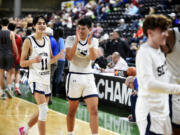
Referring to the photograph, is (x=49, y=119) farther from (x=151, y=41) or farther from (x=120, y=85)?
(x=151, y=41)

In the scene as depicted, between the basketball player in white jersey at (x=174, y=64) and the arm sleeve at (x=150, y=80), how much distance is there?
0.36 meters

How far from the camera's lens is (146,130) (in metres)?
3.07

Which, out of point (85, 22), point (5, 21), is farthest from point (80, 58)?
point (5, 21)

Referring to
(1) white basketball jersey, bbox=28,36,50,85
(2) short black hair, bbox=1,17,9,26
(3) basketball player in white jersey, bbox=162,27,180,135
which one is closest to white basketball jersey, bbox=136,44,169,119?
(3) basketball player in white jersey, bbox=162,27,180,135

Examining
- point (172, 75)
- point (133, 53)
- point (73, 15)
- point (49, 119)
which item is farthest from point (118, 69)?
point (73, 15)

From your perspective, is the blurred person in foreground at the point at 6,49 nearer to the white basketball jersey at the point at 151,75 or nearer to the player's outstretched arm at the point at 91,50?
the player's outstretched arm at the point at 91,50

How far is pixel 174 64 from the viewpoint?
3395mm

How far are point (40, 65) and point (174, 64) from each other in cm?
233

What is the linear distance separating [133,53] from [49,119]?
555 cm

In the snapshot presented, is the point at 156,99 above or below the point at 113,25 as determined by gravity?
below

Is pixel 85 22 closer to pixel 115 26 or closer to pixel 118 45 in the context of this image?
pixel 118 45

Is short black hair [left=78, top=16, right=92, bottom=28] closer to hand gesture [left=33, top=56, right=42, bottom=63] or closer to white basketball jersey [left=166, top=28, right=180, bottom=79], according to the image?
hand gesture [left=33, top=56, right=42, bottom=63]

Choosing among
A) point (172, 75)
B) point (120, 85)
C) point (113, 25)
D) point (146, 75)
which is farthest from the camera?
point (113, 25)

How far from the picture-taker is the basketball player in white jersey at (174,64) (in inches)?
130
